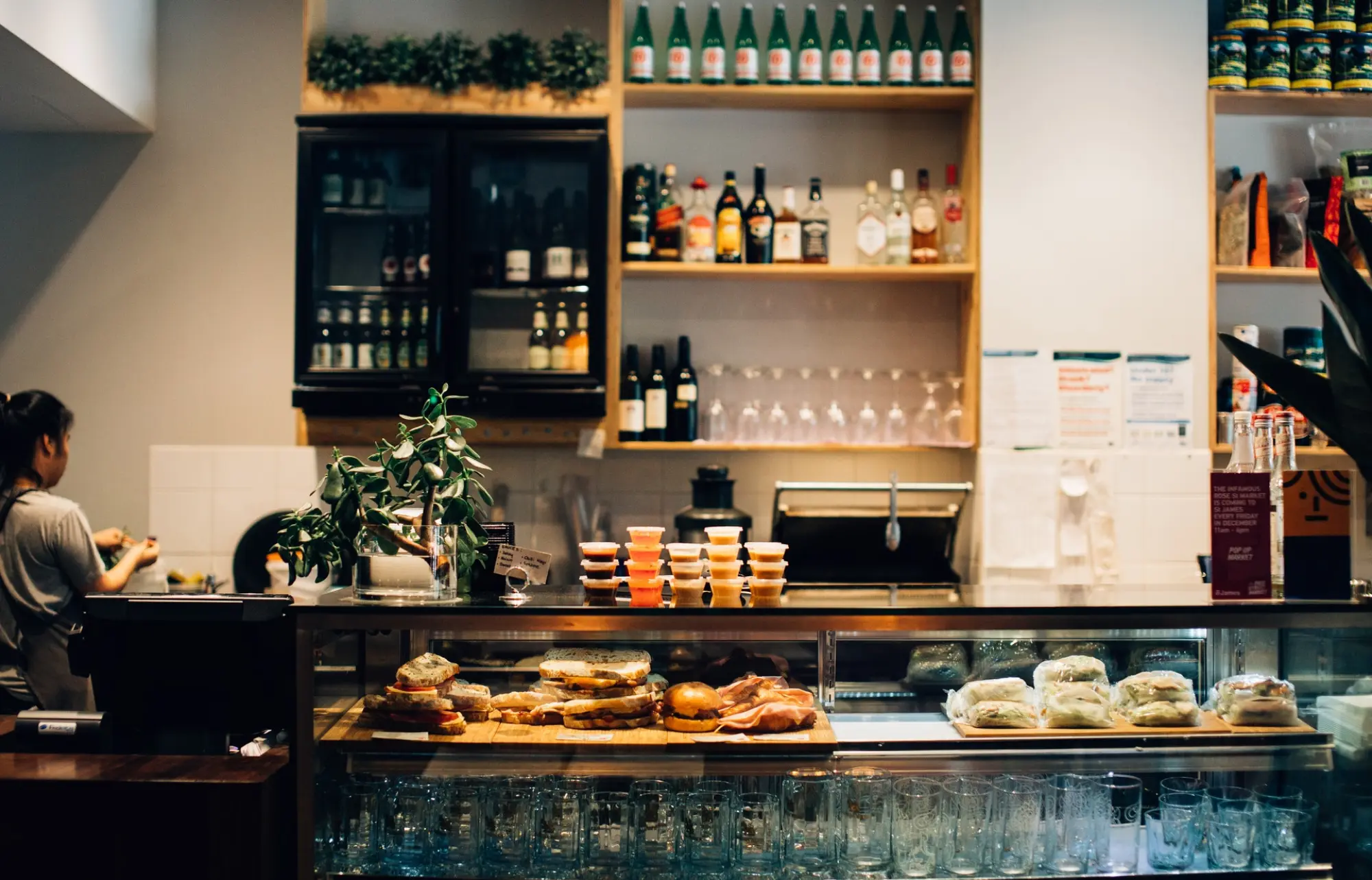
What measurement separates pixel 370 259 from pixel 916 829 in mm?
2805

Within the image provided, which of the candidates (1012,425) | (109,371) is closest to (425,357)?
(109,371)

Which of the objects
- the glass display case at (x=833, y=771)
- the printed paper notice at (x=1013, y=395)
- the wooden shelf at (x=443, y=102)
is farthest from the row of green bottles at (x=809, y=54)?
the glass display case at (x=833, y=771)

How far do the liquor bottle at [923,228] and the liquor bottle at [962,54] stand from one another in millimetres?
332

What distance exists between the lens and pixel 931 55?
12.8 ft

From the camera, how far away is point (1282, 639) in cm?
210

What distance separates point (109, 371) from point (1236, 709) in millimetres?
4011

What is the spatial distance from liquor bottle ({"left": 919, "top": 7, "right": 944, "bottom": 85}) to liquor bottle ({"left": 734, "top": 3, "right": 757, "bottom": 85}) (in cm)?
59

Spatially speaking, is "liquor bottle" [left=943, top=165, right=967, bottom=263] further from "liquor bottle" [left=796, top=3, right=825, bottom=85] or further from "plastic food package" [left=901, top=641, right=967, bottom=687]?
"plastic food package" [left=901, top=641, right=967, bottom=687]

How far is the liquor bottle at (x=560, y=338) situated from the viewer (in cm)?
390

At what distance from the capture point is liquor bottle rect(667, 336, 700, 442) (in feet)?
13.1

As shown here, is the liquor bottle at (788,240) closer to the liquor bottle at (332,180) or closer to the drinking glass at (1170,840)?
the liquor bottle at (332,180)

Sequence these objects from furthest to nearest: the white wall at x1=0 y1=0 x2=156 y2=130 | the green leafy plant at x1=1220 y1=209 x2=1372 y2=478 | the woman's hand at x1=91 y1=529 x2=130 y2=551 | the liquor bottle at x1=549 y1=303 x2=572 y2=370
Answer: the liquor bottle at x1=549 y1=303 x2=572 y2=370, the woman's hand at x1=91 y1=529 x2=130 y2=551, the white wall at x1=0 y1=0 x2=156 y2=130, the green leafy plant at x1=1220 y1=209 x2=1372 y2=478

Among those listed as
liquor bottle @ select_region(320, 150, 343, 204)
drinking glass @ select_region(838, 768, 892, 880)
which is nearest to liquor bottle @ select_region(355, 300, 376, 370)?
liquor bottle @ select_region(320, 150, 343, 204)

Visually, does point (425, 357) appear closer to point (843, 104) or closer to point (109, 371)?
point (109, 371)
